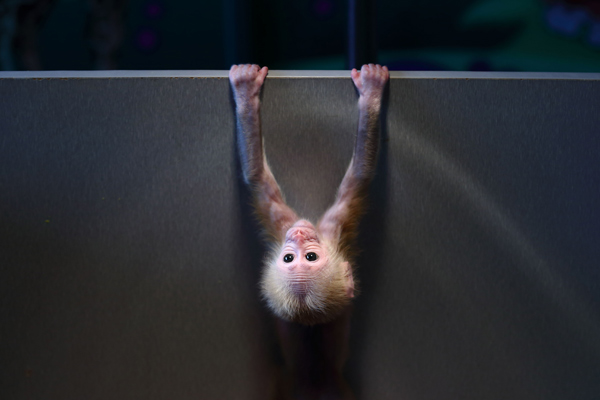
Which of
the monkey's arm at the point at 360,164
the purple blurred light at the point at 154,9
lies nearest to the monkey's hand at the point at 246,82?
the monkey's arm at the point at 360,164

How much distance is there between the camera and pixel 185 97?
3.23 ft

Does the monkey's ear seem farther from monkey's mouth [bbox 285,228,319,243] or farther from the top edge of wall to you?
the top edge of wall

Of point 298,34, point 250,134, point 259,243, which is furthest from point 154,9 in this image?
point 259,243

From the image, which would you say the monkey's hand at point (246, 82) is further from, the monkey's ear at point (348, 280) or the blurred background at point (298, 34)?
the blurred background at point (298, 34)

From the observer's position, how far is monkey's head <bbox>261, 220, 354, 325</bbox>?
899 mm

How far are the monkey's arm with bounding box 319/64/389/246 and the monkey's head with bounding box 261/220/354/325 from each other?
0.07 meters

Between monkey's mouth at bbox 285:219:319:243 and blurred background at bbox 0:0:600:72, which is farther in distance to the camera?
blurred background at bbox 0:0:600:72

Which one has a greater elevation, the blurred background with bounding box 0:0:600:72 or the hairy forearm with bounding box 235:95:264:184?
the blurred background with bounding box 0:0:600:72

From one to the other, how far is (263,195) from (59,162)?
0.52 metres

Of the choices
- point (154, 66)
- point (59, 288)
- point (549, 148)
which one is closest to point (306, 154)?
point (549, 148)

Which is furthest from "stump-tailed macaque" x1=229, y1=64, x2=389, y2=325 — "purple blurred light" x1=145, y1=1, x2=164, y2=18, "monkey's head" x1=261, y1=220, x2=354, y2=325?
"purple blurred light" x1=145, y1=1, x2=164, y2=18

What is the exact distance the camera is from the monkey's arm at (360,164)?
3.15 feet

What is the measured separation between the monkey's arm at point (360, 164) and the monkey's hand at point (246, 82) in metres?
0.23

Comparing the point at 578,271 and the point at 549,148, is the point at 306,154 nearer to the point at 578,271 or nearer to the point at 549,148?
the point at 549,148
